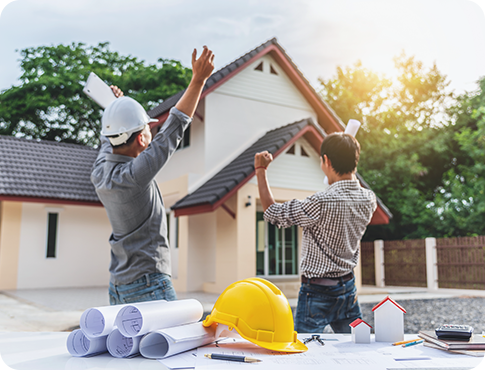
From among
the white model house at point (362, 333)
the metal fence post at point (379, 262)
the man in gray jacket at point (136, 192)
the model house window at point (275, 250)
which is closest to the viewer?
the white model house at point (362, 333)

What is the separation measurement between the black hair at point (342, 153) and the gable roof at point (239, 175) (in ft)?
25.1

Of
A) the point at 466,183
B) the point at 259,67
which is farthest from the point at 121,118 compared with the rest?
the point at 466,183

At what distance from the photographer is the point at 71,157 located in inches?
652

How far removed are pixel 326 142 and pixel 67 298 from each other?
977 cm

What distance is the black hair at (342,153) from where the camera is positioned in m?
2.60

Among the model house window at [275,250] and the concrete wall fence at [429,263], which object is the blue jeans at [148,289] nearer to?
the model house window at [275,250]

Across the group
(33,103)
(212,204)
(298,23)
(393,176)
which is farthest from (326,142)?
(33,103)

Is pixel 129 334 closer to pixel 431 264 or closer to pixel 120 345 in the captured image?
pixel 120 345

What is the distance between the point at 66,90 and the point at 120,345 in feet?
83.7

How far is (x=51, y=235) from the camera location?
1409cm

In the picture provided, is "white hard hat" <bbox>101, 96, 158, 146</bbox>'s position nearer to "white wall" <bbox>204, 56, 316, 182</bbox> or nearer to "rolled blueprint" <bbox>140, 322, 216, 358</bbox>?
"rolled blueprint" <bbox>140, 322, 216, 358</bbox>

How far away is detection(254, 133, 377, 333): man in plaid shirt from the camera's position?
2.41 meters

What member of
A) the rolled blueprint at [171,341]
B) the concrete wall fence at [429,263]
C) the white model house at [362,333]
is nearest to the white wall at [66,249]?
the concrete wall fence at [429,263]

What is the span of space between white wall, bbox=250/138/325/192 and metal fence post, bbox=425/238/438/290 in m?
5.54
